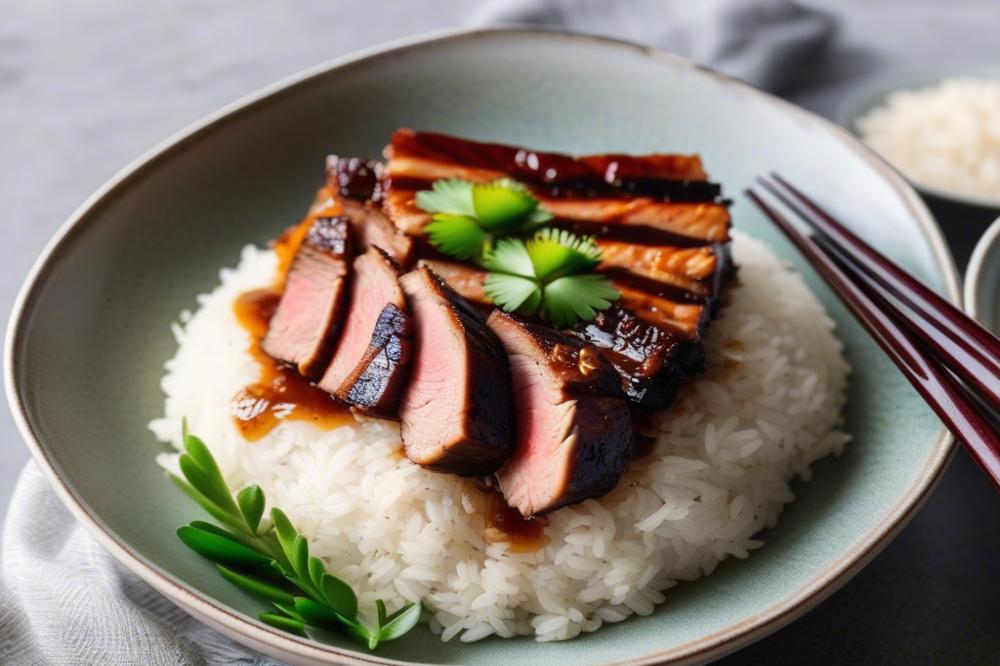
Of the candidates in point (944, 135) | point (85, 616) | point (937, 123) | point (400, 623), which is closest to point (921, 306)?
point (400, 623)

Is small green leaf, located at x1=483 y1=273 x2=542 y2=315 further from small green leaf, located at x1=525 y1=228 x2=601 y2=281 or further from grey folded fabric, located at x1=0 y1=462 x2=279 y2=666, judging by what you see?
grey folded fabric, located at x1=0 y1=462 x2=279 y2=666

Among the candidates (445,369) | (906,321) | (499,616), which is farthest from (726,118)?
(499,616)

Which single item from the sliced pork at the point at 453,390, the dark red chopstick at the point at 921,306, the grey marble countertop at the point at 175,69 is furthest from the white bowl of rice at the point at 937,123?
the sliced pork at the point at 453,390

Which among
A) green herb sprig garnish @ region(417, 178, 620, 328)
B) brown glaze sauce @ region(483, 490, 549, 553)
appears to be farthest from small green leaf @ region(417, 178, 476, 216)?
brown glaze sauce @ region(483, 490, 549, 553)

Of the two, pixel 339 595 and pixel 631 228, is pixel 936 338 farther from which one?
→ pixel 339 595

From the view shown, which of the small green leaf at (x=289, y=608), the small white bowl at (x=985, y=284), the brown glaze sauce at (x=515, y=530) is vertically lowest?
the small green leaf at (x=289, y=608)

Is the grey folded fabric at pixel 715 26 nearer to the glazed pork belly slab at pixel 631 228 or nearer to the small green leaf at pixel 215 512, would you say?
the glazed pork belly slab at pixel 631 228
